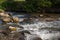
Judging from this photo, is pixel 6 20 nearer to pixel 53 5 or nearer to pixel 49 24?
pixel 49 24

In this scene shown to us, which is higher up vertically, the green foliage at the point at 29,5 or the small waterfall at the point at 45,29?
the small waterfall at the point at 45,29

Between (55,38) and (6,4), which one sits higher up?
(55,38)

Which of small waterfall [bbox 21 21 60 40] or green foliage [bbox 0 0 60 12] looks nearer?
small waterfall [bbox 21 21 60 40]

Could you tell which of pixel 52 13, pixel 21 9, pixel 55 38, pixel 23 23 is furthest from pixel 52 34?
pixel 21 9

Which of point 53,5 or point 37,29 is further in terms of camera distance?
point 53,5

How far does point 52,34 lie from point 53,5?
12.3m

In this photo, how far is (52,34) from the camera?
16359 mm

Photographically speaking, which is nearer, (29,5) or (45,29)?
(45,29)

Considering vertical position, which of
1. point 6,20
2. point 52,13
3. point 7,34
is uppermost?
point 7,34

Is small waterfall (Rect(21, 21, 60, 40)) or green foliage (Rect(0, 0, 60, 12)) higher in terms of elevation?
small waterfall (Rect(21, 21, 60, 40))

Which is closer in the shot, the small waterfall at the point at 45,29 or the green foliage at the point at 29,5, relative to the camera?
the small waterfall at the point at 45,29

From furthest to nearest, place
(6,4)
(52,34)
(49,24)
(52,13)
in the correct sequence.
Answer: (6,4)
(52,13)
(49,24)
(52,34)

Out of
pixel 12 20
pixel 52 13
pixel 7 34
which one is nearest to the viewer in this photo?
pixel 7 34

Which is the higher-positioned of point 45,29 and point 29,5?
point 45,29
